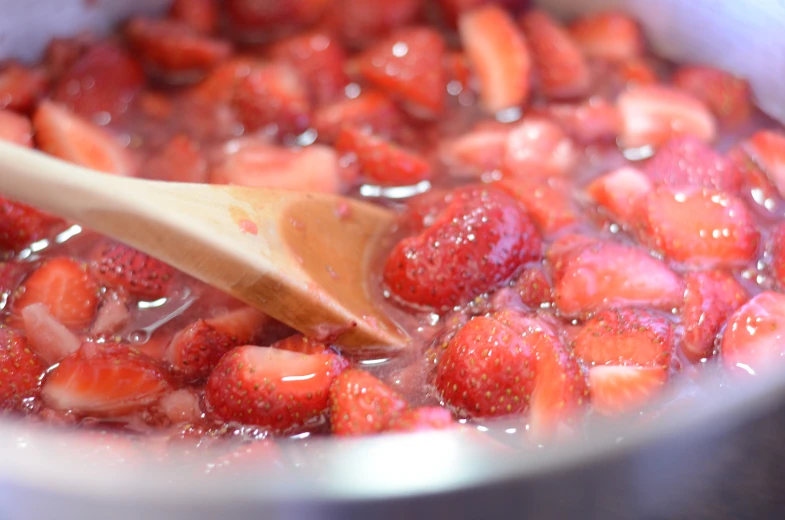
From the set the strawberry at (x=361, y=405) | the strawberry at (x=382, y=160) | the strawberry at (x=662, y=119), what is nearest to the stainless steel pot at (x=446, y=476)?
the strawberry at (x=361, y=405)

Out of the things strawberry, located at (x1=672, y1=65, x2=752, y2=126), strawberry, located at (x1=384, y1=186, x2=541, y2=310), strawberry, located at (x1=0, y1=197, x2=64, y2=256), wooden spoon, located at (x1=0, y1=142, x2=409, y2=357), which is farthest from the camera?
→ strawberry, located at (x1=672, y1=65, x2=752, y2=126)

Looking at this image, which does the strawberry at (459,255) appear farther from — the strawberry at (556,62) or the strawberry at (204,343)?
the strawberry at (556,62)

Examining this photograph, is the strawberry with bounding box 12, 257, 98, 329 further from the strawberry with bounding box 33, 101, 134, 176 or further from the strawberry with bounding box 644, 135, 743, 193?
the strawberry with bounding box 644, 135, 743, 193

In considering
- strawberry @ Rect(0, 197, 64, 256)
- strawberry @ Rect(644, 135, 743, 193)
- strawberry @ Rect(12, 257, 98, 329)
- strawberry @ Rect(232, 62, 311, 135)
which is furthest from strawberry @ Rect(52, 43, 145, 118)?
strawberry @ Rect(644, 135, 743, 193)

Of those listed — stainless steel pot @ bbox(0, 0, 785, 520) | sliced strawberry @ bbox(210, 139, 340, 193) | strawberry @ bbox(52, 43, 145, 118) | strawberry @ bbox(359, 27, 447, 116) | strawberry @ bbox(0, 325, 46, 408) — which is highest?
stainless steel pot @ bbox(0, 0, 785, 520)

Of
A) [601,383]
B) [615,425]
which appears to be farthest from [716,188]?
[615,425]

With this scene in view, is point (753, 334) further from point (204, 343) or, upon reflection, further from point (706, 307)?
point (204, 343)

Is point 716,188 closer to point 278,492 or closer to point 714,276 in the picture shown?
point 714,276
